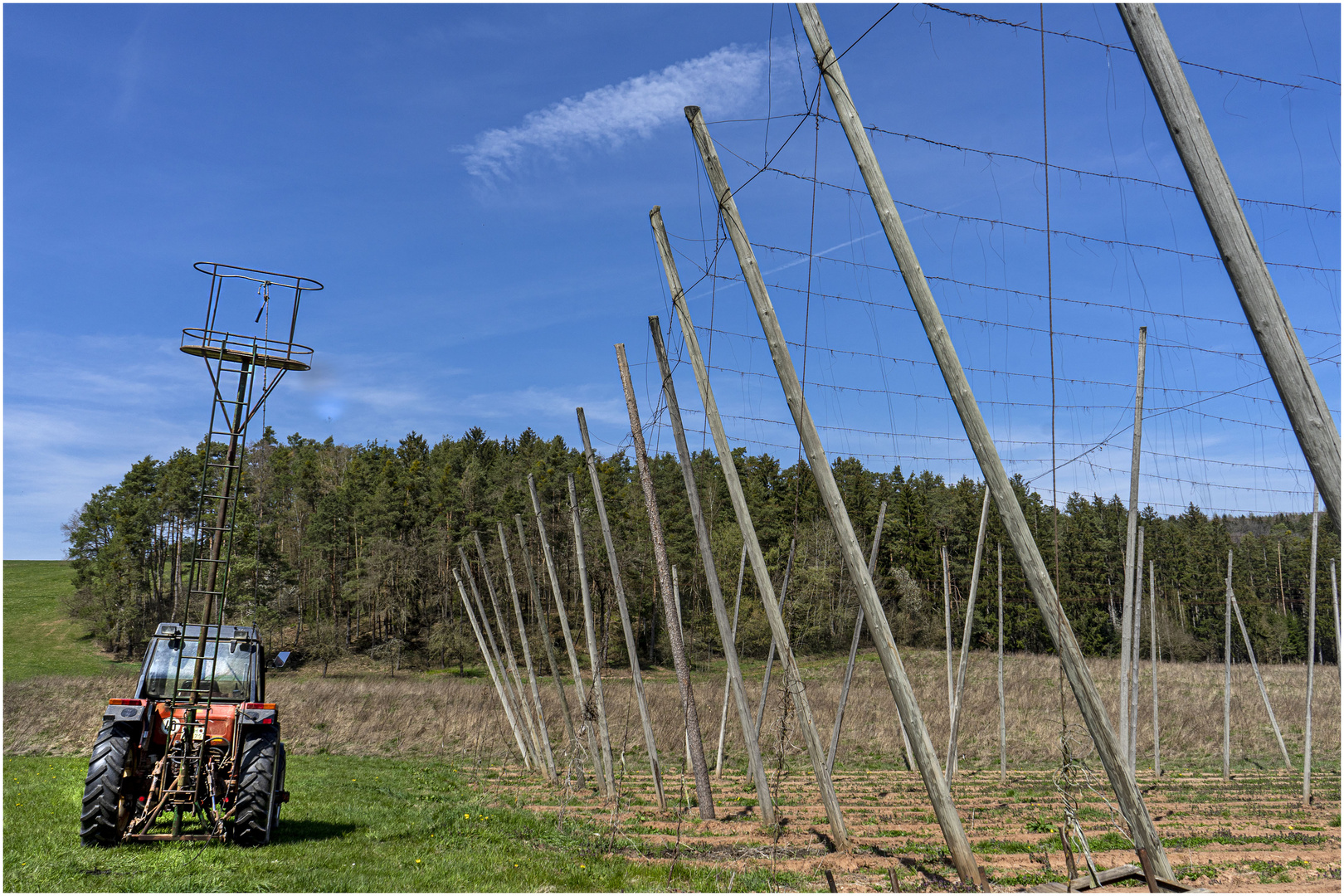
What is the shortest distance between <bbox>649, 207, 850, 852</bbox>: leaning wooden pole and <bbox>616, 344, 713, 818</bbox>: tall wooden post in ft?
5.77

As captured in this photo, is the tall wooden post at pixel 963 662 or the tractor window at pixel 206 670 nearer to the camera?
the tractor window at pixel 206 670

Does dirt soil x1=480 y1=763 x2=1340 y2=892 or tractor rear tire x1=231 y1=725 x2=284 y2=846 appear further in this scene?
dirt soil x1=480 y1=763 x2=1340 y2=892

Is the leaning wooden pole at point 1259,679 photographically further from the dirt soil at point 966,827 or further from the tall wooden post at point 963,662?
the tall wooden post at point 963,662

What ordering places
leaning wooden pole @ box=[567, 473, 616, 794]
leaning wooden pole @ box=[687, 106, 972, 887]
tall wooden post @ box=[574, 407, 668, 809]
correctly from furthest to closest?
leaning wooden pole @ box=[567, 473, 616, 794] < tall wooden post @ box=[574, 407, 668, 809] < leaning wooden pole @ box=[687, 106, 972, 887]

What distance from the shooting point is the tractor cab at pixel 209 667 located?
9.80m

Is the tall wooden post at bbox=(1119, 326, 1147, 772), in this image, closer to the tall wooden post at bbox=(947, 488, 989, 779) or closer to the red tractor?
the tall wooden post at bbox=(947, 488, 989, 779)

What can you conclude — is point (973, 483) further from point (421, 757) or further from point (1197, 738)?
point (421, 757)

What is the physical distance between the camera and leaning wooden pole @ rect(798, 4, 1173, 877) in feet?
21.9

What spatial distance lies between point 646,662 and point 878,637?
52.5 m

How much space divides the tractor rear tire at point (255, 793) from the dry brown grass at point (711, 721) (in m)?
14.2

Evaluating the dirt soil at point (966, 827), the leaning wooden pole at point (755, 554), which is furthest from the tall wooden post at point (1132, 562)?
the leaning wooden pole at point (755, 554)

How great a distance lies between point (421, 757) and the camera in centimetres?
2461

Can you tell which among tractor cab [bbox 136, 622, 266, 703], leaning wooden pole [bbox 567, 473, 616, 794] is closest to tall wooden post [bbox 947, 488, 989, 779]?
leaning wooden pole [bbox 567, 473, 616, 794]

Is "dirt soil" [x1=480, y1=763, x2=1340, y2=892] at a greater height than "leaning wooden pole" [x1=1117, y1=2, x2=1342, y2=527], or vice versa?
"leaning wooden pole" [x1=1117, y1=2, x2=1342, y2=527]
